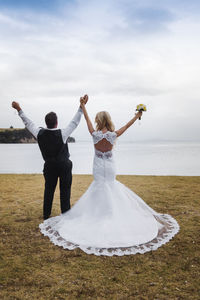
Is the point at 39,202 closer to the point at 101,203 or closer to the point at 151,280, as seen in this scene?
the point at 101,203

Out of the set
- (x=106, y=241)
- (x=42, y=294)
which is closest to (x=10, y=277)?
(x=42, y=294)

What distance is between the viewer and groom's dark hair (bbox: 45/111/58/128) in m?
4.78

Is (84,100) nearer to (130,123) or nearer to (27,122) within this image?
(130,123)

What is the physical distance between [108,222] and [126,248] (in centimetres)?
57

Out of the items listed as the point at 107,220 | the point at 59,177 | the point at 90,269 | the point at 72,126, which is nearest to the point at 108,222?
the point at 107,220

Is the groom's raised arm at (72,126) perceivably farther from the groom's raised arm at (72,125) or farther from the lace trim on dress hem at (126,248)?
the lace trim on dress hem at (126,248)

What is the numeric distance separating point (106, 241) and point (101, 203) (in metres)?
0.80

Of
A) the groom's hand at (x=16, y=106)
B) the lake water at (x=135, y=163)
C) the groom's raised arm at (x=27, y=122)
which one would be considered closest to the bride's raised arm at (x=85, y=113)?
the groom's raised arm at (x=27, y=122)

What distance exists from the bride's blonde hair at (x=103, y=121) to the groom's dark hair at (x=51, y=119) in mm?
839

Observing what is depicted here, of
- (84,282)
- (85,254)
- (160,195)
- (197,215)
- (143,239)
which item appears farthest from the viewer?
(160,195)

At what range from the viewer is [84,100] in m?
4.80

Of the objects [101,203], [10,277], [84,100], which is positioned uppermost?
[84,100]

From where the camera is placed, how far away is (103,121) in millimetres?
4574

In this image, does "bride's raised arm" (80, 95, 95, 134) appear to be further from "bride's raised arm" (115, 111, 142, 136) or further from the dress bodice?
"bride's raised arm" (115, 111, 142, 136)
